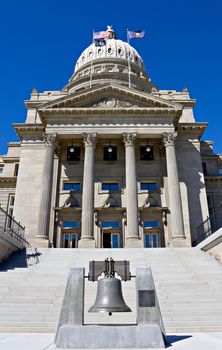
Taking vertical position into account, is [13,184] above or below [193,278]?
above

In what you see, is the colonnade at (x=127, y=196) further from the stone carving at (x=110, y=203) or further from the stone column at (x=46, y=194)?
the stone carving at (x=110, y=203)

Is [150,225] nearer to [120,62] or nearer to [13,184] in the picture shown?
[13,184]

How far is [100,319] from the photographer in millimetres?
10688

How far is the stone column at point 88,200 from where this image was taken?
26625 millimetres

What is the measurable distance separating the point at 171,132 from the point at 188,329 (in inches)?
959

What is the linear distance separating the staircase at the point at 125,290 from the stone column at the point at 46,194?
5486mm

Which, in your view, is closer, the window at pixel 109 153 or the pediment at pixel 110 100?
the pediment at pixel 110 100

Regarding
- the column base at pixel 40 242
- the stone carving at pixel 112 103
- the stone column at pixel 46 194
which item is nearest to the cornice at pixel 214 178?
the stone carving at pixel 112 103

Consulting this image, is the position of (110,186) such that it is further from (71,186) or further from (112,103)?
(112,103)

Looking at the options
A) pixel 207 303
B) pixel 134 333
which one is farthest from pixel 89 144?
pixel 134 333

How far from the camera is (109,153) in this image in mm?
34000

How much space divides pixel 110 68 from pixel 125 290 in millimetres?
48540

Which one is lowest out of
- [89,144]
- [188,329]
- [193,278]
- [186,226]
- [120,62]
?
[188,329]

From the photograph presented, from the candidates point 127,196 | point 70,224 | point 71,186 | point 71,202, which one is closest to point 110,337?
point 127,196
